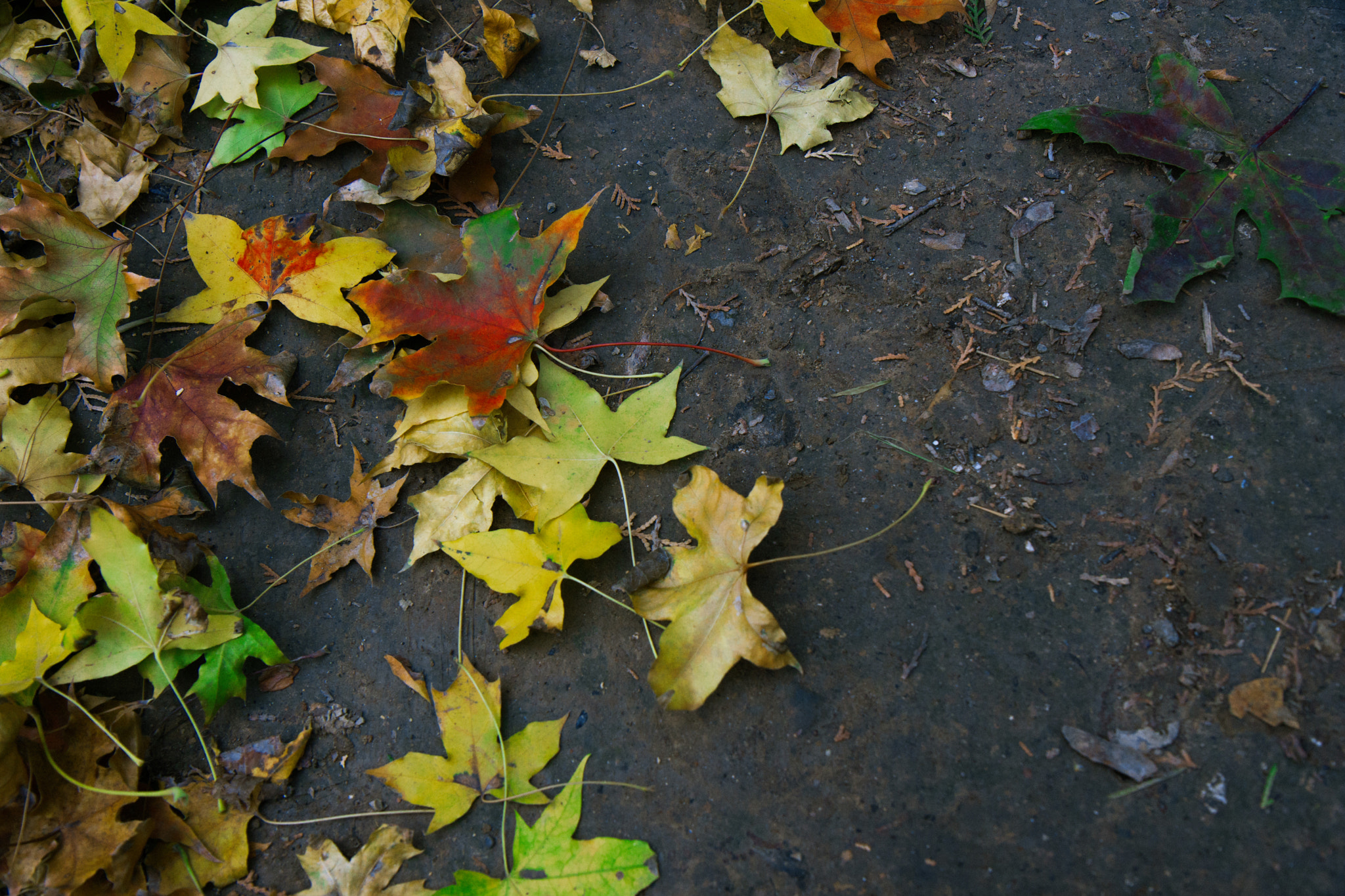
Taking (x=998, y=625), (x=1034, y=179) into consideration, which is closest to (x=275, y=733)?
(x=998, y=625)

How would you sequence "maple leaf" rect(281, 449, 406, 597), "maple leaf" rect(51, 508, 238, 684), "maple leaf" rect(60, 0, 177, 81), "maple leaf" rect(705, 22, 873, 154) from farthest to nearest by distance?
1. "maple leaf" rect(60, 0, 177, 81)
2. "maple leaf" rect(705, 22, 873, 154)
3. "maple leaf" rect(281, 449, 406, 597)
4. "maple leaf" rect(51, 508, 238, 684)

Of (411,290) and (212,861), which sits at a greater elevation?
(411,290)

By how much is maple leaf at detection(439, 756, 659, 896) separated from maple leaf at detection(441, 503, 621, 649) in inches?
15.6

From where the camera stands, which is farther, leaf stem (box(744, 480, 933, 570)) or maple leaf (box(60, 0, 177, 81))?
maple leaf (box(60, 0, 177, 81))

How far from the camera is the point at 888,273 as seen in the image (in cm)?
196

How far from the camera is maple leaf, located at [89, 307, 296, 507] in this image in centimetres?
190

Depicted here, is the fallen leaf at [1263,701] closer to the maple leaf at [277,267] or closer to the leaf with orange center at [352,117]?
the maple leaf at [277,267]

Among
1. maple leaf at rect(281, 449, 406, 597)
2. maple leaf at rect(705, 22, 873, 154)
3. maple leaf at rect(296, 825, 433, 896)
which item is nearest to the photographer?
maple leaf at rect(296, 825, 433, 896)

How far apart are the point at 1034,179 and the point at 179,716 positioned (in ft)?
8.38

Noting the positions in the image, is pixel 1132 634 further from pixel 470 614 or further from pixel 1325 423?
pixel 470 614

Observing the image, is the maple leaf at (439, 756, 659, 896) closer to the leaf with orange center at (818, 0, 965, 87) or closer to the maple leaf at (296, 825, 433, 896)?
the maple leaf at (296, 825, 433, 896)

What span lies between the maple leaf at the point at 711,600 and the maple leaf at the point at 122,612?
1.06 metres

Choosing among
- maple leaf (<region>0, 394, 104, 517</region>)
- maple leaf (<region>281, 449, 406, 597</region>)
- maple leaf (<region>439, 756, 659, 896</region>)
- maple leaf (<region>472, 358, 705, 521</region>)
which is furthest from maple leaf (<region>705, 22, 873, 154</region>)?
maple leaf (<region>0, 394, 104, 517</region>)

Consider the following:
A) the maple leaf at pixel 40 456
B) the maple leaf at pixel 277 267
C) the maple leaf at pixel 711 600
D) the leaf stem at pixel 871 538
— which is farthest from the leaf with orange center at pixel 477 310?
the maple leaf at pixel 40 456
